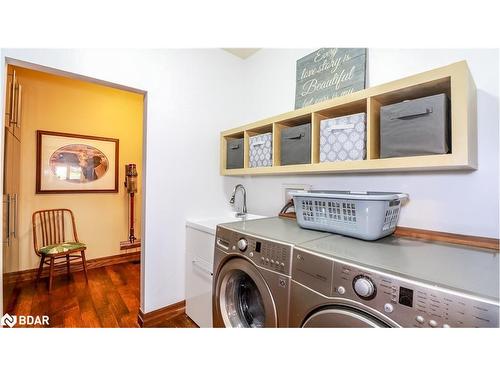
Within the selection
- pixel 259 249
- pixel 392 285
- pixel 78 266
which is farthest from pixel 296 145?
pixel 78 266

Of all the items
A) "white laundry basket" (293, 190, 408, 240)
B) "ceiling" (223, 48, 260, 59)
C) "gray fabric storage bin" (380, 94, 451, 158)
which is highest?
"ceiling" (223, 48, 260, 59)

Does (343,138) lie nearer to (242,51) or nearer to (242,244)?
(242,244)

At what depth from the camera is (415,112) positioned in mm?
903

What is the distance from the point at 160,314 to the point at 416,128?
207 centimetres

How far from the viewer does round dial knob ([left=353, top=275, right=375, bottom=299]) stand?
702 millimetres

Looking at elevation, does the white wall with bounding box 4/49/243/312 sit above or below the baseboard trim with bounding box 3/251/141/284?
above

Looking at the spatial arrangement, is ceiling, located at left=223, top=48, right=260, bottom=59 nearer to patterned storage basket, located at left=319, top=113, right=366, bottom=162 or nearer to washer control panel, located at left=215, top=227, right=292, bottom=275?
patterned storage basket, located at left=319, top=113, right=366, bottom=162

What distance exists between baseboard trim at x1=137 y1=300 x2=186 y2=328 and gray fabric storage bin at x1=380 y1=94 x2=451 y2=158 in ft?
6.14

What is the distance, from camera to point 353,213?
104 cm

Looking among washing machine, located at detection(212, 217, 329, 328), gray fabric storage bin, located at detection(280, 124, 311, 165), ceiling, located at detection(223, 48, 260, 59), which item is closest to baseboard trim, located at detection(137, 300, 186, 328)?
washing machine, located at detection(212, 217, 329, 328)

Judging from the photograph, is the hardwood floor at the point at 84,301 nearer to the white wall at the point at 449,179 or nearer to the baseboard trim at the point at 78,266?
the baseboard trim at the point at 78,266

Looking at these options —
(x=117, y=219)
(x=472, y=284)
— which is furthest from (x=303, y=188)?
(x=117, y=219)

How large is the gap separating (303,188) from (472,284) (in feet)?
3.77

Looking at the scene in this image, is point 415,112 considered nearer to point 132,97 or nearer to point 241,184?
point 241,184
